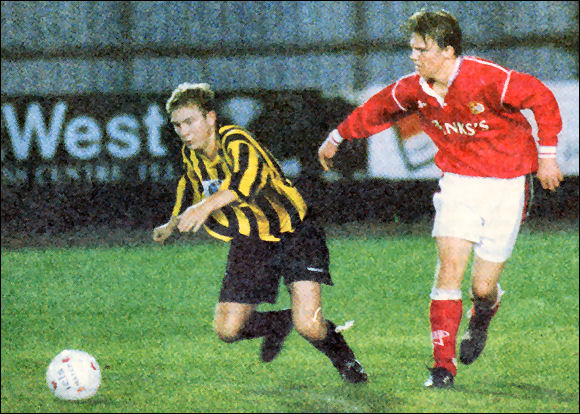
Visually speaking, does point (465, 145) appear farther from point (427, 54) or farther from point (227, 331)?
point (227, 331)

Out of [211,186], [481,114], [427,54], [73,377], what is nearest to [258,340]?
[211,186]

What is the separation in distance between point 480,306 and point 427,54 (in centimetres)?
145

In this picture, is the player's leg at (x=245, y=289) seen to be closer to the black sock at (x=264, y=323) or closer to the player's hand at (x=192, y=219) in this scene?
the black sock at (x=264, y=323)

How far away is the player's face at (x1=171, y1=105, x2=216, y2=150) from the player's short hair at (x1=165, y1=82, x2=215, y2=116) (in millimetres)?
19

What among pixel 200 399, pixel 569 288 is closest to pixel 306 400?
pixel 200 399

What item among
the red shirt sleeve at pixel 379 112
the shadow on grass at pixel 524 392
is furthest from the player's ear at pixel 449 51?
the shadow on grass at pixel 524 392

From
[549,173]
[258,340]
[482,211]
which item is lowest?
[258,340]

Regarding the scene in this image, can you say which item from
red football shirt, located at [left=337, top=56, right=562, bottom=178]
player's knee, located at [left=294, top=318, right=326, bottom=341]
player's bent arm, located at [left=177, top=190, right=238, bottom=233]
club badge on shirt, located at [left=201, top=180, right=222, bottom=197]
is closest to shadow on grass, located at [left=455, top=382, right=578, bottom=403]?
player's knee, located at [left=294, top=318, right=326, bottom=341]

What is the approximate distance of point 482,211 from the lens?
4.52 metres

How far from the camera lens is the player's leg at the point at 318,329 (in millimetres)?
4672

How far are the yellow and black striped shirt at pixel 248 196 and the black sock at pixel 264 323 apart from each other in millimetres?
443

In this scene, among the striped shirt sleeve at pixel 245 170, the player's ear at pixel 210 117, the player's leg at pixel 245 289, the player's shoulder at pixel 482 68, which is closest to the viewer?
the player's shoulder at pixel 482 68

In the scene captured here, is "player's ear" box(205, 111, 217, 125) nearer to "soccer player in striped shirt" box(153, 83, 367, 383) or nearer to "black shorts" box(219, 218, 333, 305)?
"soccer player in striped shirt" box(153, 83, 367, 383)

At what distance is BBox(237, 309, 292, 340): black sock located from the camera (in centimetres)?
500
